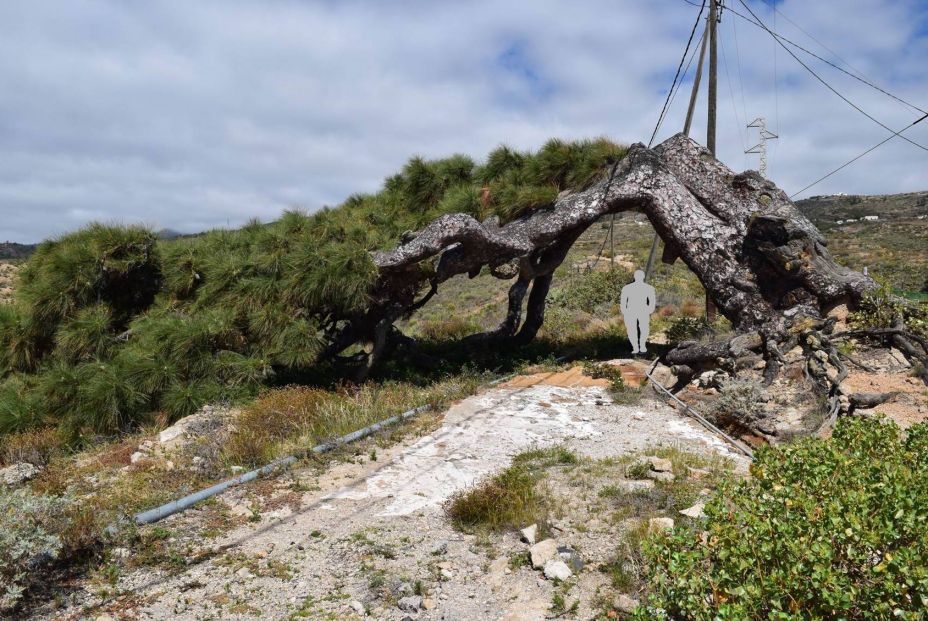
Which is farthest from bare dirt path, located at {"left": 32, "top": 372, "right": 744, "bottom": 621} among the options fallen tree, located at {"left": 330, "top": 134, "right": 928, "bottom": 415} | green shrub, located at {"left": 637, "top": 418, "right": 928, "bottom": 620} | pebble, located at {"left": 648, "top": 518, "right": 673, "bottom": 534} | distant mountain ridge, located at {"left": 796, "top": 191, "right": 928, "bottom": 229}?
distant mountain ridge, located at {"left": 796, "top": 191, "right": 928, "bottom": 229}

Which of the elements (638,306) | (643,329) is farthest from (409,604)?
(643,329)

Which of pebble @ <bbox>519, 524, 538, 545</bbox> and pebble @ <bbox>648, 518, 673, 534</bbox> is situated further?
pebble @ <bbox>519, 524, 538, 545</bbox>

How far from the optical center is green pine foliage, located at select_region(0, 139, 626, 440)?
7.95m

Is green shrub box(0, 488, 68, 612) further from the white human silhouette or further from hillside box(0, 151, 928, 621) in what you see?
the white human silhouette

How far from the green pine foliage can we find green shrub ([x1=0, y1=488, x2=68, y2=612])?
3.82 metres

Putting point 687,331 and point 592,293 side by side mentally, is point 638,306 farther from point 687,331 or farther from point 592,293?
point 592,293

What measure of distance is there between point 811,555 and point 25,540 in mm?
4210

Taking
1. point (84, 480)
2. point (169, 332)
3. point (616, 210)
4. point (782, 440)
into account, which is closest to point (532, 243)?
point (616, 210)

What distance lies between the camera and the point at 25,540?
12.0 ft

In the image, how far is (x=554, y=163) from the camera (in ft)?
32.0

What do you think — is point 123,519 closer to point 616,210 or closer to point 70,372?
point 70,372

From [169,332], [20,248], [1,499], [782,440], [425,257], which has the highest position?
[20,248]

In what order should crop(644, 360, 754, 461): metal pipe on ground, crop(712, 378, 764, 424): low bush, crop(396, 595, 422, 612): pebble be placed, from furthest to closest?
crop(712, 378, 764, 424): low bush
crop(644, 360, 754, 461): metal pipe on ground
crop(396, 595, 422, 612): pebble

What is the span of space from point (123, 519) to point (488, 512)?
2633 mm
